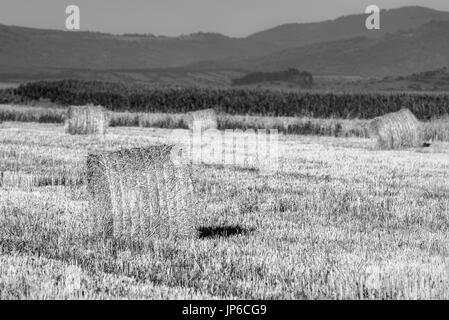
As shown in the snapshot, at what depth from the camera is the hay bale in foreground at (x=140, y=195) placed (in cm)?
912

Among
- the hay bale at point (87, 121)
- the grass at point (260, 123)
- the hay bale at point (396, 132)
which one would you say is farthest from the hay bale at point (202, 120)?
the hay bale at point (396, 132)

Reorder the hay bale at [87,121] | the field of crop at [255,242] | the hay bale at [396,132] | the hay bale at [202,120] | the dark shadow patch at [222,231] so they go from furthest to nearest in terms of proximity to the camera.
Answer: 1. the hay bale at [202,120]
2. the hay bale at [87,121]
3. the hay bale at [396,132]
4. the dark shadow patch at [222,231]
5. the field of crop at [255,242]

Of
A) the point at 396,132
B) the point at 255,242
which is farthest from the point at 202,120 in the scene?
the point at 255,242

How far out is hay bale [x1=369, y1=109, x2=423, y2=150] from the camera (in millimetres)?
24344

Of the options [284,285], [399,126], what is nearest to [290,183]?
[284,285]

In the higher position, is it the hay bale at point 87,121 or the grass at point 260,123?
the hay bale at point 87,121

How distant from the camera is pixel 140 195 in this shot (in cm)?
916

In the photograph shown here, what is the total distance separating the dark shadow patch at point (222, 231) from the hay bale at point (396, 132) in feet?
48.5

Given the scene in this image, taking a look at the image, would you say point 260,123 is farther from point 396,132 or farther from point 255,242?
point 255,242

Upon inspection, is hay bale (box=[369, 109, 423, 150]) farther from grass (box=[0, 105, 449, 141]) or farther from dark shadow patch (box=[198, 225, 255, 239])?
dark shadow patch (box=[198, 225, 255, 239])

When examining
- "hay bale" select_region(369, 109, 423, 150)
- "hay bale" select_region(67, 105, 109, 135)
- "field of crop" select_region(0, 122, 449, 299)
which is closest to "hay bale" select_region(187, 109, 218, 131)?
"hay bale" select_region(67, 105, 109, 135)

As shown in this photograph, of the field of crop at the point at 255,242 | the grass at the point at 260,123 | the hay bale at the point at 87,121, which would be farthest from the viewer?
the grass at the point at 260,123

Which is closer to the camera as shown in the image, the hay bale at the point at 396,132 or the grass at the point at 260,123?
the hay bale at the point at 396,132

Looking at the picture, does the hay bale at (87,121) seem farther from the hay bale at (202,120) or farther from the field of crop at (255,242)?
the field of crop at (255,242)
